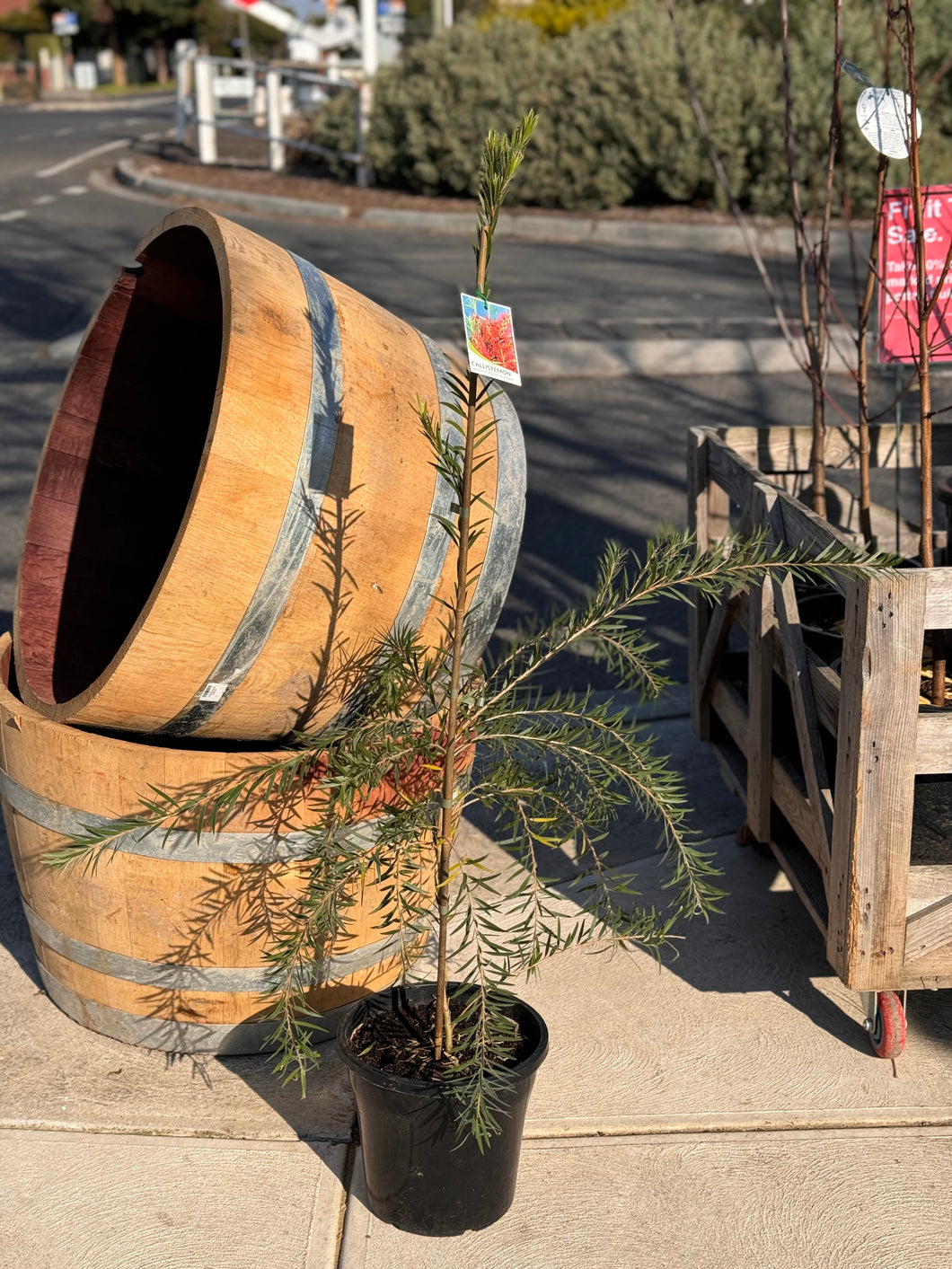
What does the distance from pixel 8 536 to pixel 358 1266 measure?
15.8ft

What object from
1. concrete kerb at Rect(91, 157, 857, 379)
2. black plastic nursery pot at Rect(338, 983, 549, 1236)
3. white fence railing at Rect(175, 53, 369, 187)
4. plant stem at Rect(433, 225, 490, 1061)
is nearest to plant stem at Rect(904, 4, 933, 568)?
concrete kerb at Rect(91, 157, 857, 379)

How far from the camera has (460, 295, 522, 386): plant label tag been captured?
7.07ft

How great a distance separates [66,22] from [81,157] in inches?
1539

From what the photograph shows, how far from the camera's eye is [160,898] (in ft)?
9.36

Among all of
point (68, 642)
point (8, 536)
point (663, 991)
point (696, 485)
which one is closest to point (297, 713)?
point (68, 642)

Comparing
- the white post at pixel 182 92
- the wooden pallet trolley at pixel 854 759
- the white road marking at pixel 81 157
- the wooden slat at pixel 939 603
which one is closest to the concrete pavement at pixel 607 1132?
the wooden pallet trolley at pixel 854 759

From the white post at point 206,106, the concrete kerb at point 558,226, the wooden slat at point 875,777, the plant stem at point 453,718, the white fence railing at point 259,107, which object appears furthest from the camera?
the white post at point 206,106

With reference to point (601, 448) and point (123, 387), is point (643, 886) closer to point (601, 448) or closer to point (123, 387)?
point (123, 387)

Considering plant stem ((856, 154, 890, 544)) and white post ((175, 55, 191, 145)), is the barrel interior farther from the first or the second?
white post ((175, 55, 191, 145))

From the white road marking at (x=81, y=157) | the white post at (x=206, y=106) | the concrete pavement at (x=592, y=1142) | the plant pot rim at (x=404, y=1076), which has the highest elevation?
the white post at (x=206, y=106)

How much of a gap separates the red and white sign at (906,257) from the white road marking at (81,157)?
57.0 ft

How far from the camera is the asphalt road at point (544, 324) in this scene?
6730 mm

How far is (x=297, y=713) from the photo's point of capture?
113 inches

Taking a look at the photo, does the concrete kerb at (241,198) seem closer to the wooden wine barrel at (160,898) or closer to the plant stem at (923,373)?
the plant stem at (923,373)
